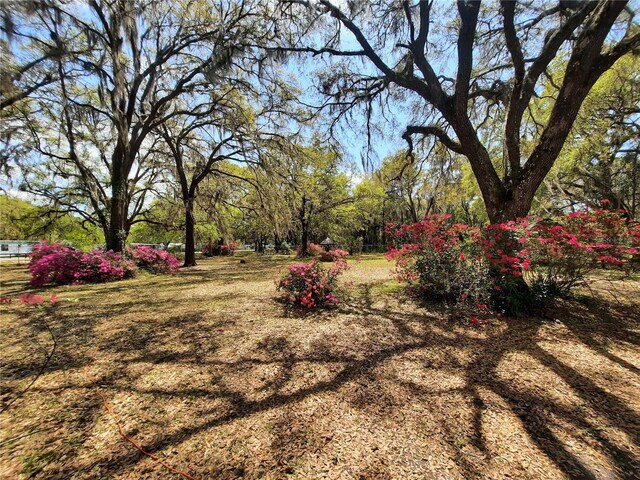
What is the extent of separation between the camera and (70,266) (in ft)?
24.3

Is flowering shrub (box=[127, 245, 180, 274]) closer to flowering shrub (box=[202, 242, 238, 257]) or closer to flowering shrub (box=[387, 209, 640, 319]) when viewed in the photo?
flowering shrub (box=[387, 209, 640, 319])

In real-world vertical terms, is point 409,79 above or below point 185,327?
above

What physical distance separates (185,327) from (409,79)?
248 inches

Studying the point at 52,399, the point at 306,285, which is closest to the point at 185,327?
the point at 52,399

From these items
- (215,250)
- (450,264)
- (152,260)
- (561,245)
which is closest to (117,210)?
(152,260)

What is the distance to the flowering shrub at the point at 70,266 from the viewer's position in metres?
7.11

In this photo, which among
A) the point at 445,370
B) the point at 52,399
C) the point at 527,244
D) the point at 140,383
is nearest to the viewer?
the point at 52,399

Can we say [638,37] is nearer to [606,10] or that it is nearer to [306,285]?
[606,10]

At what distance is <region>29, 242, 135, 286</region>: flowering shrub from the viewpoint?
7113mm

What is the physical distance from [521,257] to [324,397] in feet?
12.8

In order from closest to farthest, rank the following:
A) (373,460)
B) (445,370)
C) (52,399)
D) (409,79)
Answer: (373,460) → (52,399) → (445,370) → (409,79)

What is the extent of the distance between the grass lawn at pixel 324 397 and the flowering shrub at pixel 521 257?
0.54 m

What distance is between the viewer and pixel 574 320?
4008mm

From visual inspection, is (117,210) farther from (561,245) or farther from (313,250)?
(561,245)
